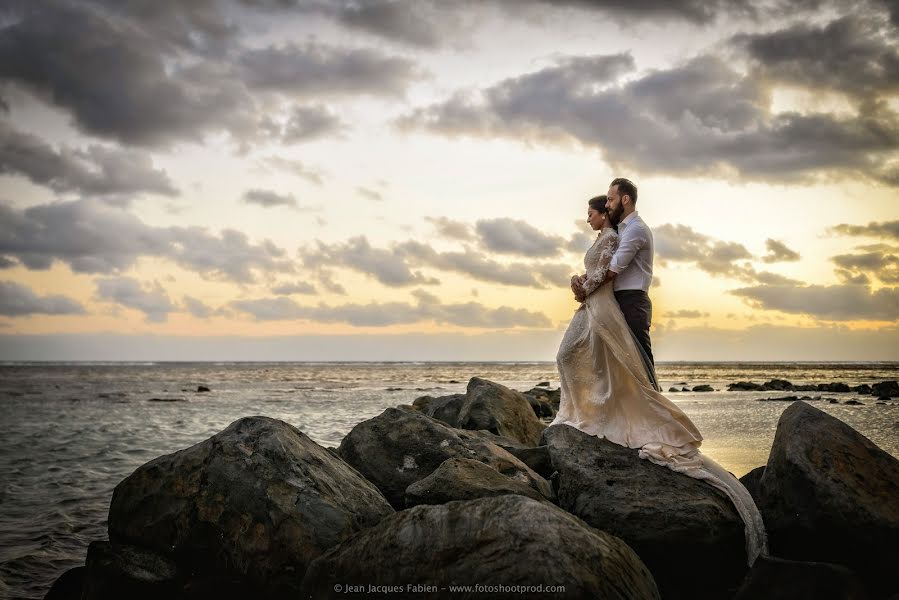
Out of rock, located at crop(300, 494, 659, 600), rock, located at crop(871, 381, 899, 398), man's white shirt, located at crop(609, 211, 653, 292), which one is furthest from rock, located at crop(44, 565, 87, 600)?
rock, located at crop(871, 381, 899, 398)

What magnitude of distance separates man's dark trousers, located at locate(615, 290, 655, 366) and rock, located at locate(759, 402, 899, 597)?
5.22ft

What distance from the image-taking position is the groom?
22.4 feet

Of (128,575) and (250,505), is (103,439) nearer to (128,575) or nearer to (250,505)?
(128,575)

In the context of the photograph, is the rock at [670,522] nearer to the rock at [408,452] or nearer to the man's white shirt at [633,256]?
the rock at [408,452]

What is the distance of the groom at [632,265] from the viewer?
22.4 ft

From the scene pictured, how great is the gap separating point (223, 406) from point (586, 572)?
2769cm

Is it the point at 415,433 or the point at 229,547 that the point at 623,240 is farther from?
the point at 229,547

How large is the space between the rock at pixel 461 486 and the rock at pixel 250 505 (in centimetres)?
49

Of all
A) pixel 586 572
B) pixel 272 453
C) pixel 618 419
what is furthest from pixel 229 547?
pixel 618 419

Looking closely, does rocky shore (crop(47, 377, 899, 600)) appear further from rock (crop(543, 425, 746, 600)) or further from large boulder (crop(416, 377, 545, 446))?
large boulder (crop(416, 377, 545, 446))

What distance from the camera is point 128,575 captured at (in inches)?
226

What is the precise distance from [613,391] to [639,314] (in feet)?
2.86

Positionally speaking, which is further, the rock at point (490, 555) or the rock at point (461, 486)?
the rock at point (461, 486)

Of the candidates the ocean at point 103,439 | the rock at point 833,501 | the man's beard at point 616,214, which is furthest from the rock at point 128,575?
the man's beard at point 616,214
